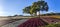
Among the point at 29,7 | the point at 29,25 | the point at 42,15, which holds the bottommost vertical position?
the point at 29,25

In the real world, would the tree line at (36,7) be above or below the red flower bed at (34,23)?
above

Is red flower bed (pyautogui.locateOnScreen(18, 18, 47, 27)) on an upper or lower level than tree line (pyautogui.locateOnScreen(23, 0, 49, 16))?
lower

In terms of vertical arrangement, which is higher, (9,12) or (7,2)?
(7,2)

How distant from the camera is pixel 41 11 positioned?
8.15 feet

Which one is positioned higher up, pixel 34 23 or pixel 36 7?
pixel 36 7

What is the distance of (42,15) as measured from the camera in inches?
98.9

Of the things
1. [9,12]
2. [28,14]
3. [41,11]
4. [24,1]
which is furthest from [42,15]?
[9,12]

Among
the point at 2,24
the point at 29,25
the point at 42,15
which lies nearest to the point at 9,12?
the point at 2,24

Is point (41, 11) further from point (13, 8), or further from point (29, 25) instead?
point (13, 8)

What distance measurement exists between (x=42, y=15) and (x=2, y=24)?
2.38ft

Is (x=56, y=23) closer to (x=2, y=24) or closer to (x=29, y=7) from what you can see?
(x=29, y=7)

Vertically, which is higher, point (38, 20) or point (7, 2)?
point (7, 2)

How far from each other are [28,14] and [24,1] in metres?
0.25

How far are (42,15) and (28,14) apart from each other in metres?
0.25
